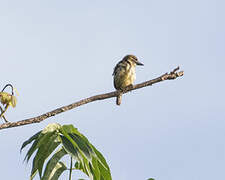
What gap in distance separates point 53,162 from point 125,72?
318 inches

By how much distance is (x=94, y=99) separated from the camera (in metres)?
2.71

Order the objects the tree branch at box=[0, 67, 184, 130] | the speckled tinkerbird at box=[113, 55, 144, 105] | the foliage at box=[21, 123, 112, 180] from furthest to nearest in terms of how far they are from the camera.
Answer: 1. the speckled tinkerbird at box=[113, 55, 144, 105]
2. the tree branch at box=[0, 67, 184, 130]
3. the foliage at box=[21, 123, 112, 180]

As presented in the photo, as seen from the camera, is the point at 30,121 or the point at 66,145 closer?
the point at 66,145

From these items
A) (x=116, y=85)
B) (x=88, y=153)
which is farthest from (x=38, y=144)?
(x=116, y=85)

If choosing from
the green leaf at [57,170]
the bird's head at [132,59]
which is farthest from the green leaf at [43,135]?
the bird's head at [132,59]

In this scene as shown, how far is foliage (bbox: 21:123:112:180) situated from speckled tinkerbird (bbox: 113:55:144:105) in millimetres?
7737

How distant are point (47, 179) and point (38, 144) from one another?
18cm

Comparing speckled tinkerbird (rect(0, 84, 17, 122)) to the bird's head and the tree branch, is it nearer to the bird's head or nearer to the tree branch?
the tree branch

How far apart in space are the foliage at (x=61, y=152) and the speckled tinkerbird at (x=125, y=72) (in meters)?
7.74

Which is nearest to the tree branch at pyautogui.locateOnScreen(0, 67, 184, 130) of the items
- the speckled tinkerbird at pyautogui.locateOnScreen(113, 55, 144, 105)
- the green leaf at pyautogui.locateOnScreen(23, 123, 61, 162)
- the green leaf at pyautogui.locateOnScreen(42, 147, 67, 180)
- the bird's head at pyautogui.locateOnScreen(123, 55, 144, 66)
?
the green leaf at pyautogui.locateOnScreen(23, 123, 61, 162)

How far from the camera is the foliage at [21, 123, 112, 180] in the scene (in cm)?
196

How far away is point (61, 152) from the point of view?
2146 mm

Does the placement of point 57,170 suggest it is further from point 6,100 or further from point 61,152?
point 6,100

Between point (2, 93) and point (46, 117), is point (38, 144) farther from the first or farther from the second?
point (2, 93)
